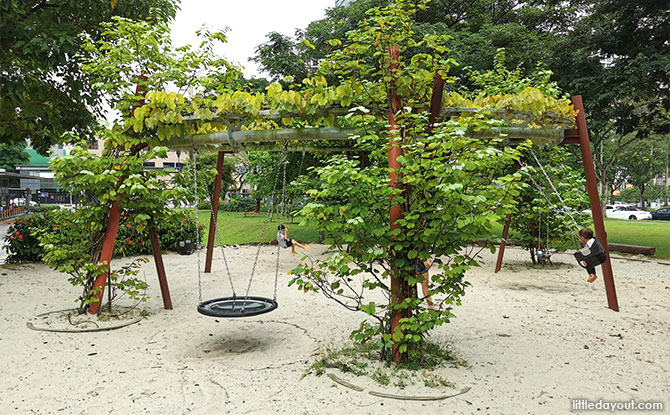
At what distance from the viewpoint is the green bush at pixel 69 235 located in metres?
6.30

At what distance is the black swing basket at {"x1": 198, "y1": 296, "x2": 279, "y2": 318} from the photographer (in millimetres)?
4758

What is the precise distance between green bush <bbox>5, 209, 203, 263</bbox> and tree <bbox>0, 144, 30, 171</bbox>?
41646 mm

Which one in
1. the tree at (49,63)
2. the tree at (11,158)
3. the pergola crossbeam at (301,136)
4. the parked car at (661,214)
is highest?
the tree at (11,158)

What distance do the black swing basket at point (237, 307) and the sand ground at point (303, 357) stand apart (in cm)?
42

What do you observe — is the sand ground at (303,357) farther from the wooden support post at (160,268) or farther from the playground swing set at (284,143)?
the playground swing set at (284,143)

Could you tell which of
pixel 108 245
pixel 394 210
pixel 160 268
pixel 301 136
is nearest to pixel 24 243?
pixel 160 268

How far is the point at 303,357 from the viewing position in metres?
4.66

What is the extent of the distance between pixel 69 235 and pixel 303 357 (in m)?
3.96

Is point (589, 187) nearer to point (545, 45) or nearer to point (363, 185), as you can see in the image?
point (363, 185)

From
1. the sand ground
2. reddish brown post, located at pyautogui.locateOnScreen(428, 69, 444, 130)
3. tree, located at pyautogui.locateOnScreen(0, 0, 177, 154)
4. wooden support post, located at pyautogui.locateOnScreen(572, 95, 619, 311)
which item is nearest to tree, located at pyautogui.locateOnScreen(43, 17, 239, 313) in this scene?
the sand ground

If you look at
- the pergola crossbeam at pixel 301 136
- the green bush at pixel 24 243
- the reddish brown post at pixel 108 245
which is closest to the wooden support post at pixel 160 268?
the reddish brown post at pixel 108 245

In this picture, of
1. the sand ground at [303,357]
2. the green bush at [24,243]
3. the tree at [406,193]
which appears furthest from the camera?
the green bush at [24,243]

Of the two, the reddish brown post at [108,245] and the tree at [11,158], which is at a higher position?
the tree at [11,158]

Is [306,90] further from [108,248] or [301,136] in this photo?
[108,248]
